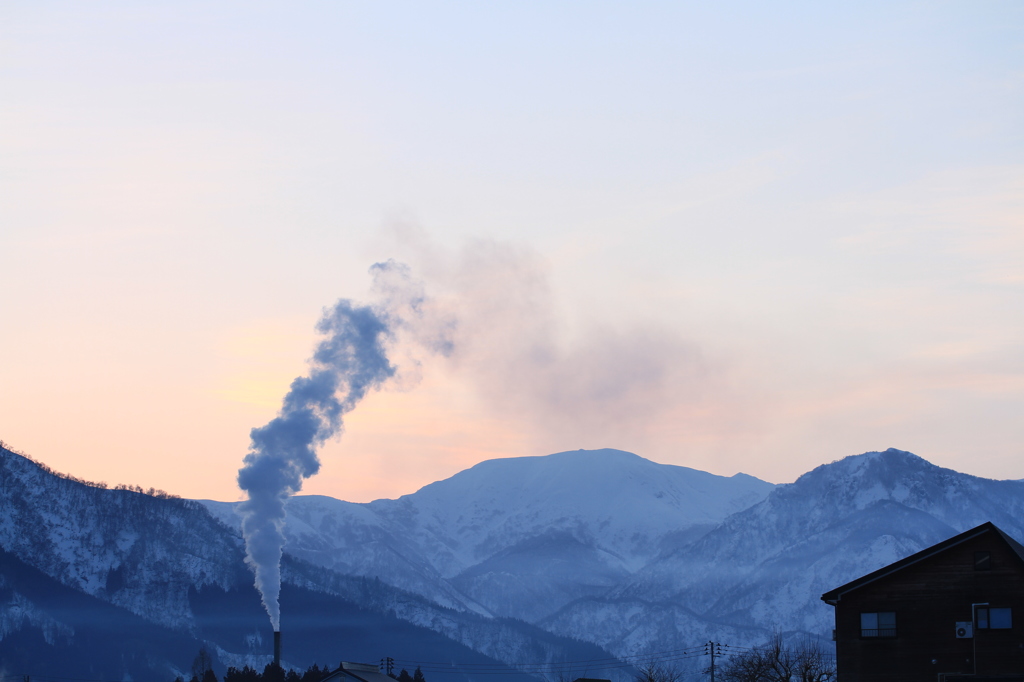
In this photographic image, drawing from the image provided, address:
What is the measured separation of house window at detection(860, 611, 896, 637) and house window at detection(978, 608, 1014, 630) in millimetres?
4517

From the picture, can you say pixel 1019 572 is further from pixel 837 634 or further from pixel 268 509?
pixel 268 509

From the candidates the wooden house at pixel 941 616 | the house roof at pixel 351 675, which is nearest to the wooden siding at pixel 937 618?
the wooden house at pixel 941 616

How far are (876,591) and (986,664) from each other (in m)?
6.64

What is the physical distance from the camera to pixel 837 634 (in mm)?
70625

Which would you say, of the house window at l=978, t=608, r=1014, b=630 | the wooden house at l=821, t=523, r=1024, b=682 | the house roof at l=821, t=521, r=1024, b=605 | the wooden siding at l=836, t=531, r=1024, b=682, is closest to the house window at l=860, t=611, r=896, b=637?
the wooden house at l=821, t=523, r=1024, b=682

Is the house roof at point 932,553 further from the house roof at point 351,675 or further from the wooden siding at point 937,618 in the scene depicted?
the house roof at point 351,675

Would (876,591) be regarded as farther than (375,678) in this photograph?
No

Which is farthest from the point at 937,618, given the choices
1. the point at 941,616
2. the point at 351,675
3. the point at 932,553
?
the point at 351,675

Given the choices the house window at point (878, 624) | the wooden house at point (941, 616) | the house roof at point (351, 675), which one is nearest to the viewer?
the wooden house at point (941, 616)

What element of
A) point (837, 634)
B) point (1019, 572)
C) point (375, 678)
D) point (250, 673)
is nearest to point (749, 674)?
point (837, 634)

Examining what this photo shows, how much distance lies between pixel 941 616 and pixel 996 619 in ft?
9.13

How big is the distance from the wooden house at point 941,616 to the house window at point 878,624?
54mm

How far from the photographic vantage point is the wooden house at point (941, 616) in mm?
67875

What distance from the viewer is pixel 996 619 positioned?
68000 mm
